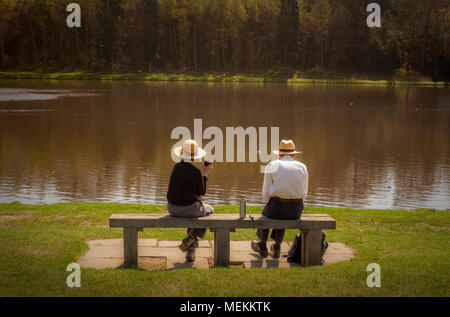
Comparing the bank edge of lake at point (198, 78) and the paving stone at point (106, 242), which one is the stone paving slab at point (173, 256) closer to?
the paving stone at point (106, 242)

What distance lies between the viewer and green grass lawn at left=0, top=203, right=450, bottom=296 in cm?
583

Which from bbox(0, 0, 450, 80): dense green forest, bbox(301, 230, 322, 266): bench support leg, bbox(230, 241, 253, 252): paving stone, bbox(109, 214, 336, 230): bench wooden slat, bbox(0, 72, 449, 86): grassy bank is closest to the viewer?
bbox(109, 214, 336, 230): bench wooden slat

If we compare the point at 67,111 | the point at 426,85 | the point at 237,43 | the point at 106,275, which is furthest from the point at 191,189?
the point at 237,43

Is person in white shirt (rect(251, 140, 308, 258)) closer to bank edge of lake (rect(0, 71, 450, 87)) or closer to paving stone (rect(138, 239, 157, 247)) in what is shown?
paving stone (rect(138, 239, 157, 247))

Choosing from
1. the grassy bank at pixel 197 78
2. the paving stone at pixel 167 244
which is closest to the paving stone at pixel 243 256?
the paving stone at pixel 167 244

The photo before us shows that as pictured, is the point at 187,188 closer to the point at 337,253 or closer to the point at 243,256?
the point at 243,256

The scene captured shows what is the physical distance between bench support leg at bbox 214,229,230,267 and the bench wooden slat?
11 centimetres

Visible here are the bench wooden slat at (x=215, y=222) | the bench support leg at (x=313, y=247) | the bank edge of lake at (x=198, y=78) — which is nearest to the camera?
the bench wooden slat at (x=215, y=222)

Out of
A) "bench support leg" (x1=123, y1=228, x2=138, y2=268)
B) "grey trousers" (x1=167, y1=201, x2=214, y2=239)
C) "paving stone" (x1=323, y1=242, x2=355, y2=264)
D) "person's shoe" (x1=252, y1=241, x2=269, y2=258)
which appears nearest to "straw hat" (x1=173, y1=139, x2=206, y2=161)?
"grey trousers" (x1=167, y1=201, x2=214, y2=239)

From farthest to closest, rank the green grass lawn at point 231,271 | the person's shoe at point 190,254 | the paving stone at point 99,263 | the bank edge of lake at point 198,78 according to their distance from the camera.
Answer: the bank edge of lake at point 198,78
the person's shoe at point 190,254
the paving stone at point 99,263
the green grass lawn at point 231,271

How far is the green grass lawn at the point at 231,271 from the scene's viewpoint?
19.1 ft

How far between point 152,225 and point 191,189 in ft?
2.64

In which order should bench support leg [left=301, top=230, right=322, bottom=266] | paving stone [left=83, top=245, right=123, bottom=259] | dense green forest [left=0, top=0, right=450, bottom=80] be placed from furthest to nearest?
dense green forest [left=0, top=0, right=450, bottom=80] → paving stone [left=83, top=245, right=123, bottom=259] → bench support leg [left=301, top=230, right=322, bottom=266]

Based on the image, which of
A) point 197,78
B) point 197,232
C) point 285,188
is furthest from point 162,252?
point 197,78
